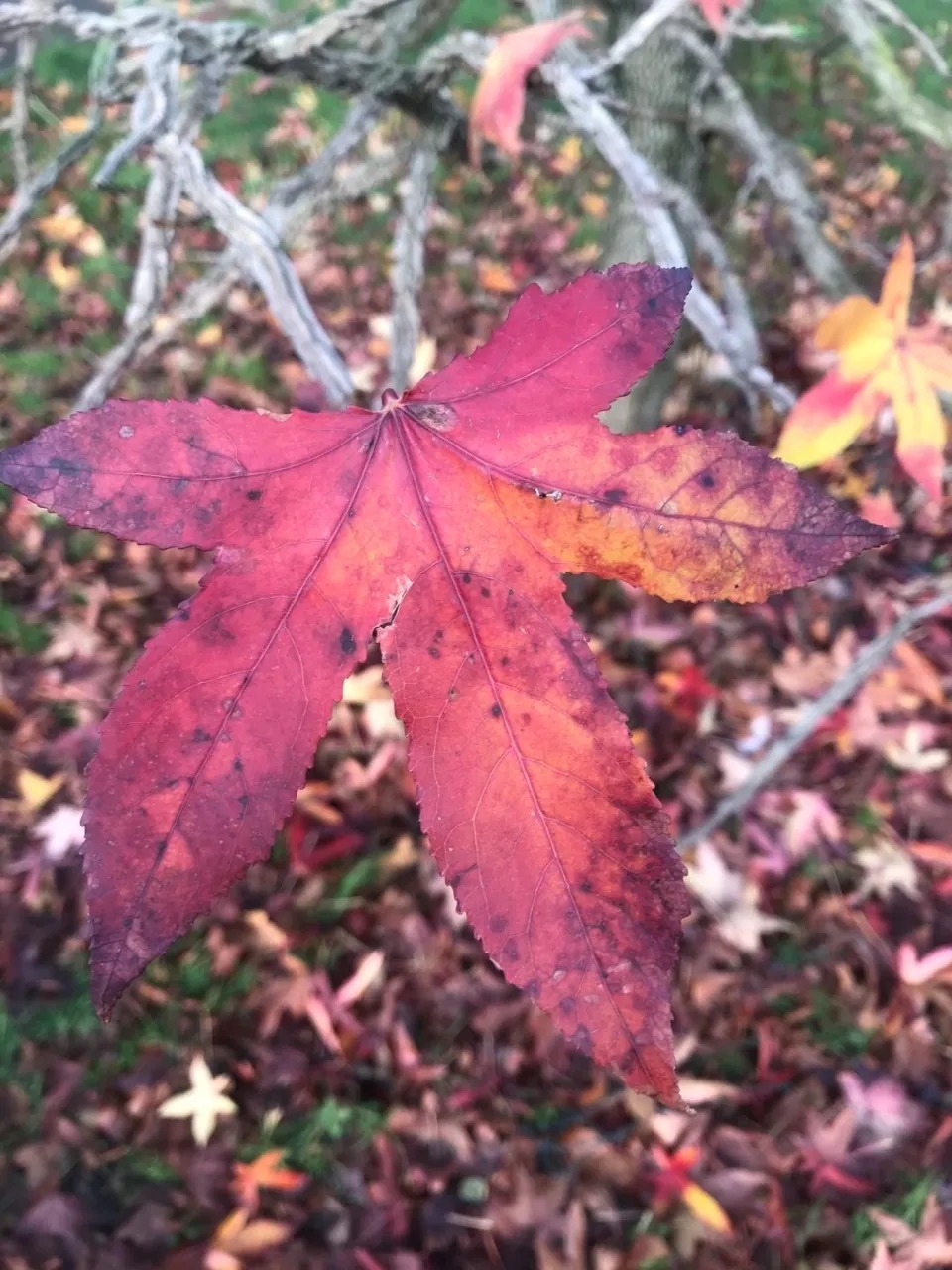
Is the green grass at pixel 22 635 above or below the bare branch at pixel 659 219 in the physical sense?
below

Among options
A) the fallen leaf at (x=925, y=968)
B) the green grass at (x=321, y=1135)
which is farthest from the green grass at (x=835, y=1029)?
the green grass at (x=321, y=1135)


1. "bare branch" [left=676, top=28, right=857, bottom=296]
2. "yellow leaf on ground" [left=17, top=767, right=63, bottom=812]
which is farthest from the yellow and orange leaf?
"yellow leaf on ground" [left=17, top=767, right=63, bottom=812]

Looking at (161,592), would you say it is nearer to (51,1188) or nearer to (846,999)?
(51,1188)

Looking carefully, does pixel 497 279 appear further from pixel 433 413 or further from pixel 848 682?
pixel 433 413

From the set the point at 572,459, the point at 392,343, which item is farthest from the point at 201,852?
the point at 392,343

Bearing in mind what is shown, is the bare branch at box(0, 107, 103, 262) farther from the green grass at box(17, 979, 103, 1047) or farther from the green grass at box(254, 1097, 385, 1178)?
the green grass at box(254, 1097, 385, 1178)

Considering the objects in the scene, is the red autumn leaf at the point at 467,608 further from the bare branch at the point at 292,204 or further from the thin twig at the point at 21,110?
the thin twig at the point at 21,110

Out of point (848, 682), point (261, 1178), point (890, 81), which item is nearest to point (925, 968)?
point (848, 682)

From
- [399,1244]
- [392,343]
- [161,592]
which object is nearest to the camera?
[392,343]
